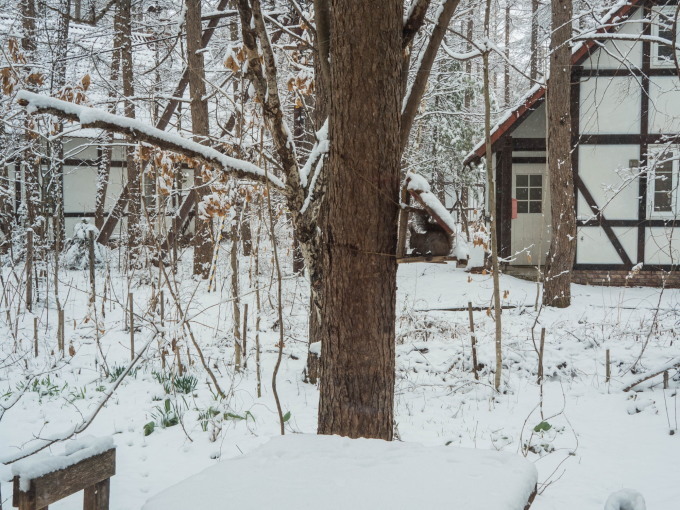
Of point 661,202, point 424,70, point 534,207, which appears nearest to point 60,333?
point 424,70

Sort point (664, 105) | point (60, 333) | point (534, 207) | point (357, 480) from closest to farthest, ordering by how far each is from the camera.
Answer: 1. point (357, 480)
2. point (60, 333)
3. point (664, 105)
4. point (534, 207)

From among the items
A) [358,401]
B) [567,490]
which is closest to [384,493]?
[358,401]

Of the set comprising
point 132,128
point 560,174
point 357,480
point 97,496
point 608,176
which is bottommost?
point 97,496

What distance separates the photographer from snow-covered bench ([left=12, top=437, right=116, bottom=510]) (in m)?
2.24

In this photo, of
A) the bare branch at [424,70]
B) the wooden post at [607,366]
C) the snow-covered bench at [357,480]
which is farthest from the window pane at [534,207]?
the snow-covered bench at [357,480]

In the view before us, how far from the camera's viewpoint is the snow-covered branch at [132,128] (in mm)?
2674

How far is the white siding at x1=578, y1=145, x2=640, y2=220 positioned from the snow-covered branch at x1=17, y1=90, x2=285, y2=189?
420 inches

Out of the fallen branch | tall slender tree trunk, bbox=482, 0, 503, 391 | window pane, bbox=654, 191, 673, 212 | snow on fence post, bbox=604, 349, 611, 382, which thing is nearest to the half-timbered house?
window pane, bbox=654, 191, 673, 212

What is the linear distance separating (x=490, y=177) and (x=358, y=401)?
3226 mm

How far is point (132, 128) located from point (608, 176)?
1150 cm

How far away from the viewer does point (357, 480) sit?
166 centimetres

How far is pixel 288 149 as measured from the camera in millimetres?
2809

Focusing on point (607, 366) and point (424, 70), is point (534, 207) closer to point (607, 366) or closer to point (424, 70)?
point (607, 366)

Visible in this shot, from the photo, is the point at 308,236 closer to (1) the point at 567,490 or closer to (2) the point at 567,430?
(1) the point at 567,490
